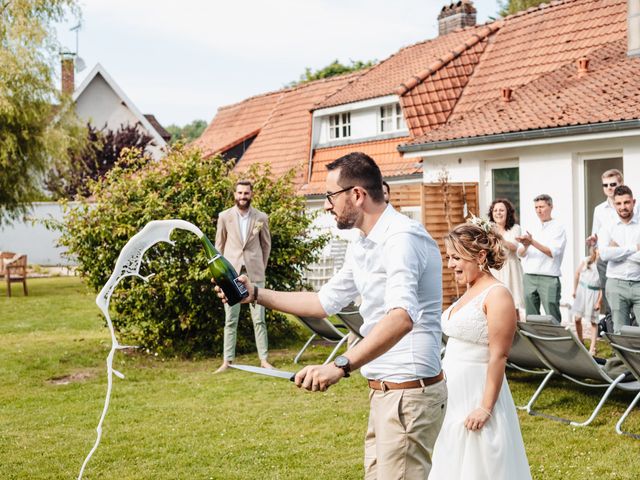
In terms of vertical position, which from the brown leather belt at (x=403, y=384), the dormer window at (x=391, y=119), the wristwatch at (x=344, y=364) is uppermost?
the dormer window at (x=391, y=119)

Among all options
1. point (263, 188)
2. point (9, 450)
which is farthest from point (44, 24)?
point (9, 450)

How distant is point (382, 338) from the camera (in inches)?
140

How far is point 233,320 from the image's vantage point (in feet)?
37.3

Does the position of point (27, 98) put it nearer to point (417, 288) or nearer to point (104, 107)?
point (104, 107)

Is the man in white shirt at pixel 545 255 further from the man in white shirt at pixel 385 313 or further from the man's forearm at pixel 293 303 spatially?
the man in white shirt at pixel 385 313

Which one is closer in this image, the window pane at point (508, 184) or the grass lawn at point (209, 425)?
the grass lawn at point (209, 425)

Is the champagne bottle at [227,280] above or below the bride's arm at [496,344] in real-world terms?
above

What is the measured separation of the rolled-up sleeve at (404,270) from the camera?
3.68 meters

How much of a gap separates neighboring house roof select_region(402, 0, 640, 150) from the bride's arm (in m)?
8.82

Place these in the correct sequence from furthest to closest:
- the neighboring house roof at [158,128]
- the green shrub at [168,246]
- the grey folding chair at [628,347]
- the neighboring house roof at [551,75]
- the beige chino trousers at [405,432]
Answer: the neighboring house roof at [158,128] < the neighboring house roof at [551,75] < the green shrub at [168,246] < the grey folding chair at [628,347] < the beige chino trousers at [405,432]

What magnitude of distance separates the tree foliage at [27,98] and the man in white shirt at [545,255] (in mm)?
19249

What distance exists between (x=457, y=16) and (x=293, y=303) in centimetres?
2384

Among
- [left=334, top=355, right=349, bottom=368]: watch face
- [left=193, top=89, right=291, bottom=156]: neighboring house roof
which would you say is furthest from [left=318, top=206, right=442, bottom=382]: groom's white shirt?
[left=193, top=89, right=291, bottom=156]: neighboring house roof

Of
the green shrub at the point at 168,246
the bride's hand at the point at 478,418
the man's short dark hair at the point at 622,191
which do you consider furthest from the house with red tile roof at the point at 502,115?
the bride's hand at the point at 478,418
